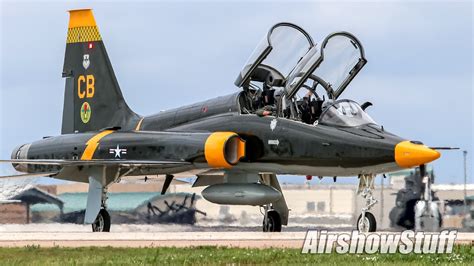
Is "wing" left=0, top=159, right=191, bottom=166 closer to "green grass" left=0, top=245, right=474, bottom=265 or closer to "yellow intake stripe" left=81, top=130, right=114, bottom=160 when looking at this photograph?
"yellow intake stripe" left=81, top=130, right=114, bottom=160

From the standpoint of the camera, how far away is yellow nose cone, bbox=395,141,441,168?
62.7 ft

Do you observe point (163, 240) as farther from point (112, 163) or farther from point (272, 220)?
point (272, 220)

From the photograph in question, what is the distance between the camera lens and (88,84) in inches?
1038

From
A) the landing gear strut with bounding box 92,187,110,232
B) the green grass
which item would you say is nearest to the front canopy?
the landing gear strut with bounding box 92,187,110,232

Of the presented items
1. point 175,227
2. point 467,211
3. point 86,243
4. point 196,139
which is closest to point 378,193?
point 467,211

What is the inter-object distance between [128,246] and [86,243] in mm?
1084

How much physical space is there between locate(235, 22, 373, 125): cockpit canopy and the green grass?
5.36m

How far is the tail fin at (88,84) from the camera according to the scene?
85.3 feet

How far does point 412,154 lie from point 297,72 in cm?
336

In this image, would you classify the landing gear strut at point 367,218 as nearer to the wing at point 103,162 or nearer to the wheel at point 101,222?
the wing at point 103,162

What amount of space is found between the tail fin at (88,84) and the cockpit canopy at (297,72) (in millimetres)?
4447

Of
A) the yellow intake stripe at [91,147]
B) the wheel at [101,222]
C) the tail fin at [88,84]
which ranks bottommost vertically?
the wheel at [101,222]

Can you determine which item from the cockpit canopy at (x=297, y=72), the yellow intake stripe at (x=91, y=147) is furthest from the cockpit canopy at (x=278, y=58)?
the yellow intake stripe at (x=91, y=147)

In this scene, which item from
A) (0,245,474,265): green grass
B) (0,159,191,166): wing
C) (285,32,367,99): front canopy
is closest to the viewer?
(0,245,474,265): green grass
